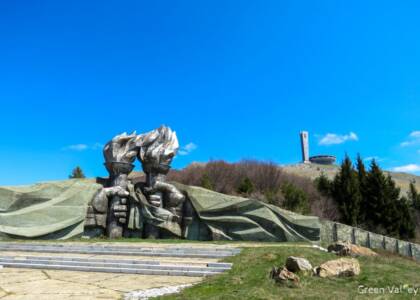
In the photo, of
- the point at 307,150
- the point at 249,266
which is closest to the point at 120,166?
the point at 249,266

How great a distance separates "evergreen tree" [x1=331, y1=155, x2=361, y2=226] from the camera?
977 inches

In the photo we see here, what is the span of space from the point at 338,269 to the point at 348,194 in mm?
21752

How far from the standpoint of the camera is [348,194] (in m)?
25.8

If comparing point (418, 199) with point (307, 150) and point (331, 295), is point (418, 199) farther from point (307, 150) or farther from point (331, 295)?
point (307, 150)

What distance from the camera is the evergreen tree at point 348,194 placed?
24828 mm

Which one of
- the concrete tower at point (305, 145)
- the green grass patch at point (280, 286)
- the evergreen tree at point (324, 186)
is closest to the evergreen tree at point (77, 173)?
the evergreen tree at point (324, 186)

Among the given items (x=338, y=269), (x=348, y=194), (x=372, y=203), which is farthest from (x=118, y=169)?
(x=372, y=203)

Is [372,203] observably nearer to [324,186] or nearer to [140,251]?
[324,186]

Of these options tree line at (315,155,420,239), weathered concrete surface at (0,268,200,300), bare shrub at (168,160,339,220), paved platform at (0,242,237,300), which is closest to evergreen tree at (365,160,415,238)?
tree line at (315,155,420,239)

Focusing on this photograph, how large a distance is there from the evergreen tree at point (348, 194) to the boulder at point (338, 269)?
20.2 m

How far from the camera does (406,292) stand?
15.3ft

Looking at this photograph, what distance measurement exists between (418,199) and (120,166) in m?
28.0

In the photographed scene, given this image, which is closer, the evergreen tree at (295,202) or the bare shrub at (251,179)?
the evergreen tree at (295,202)

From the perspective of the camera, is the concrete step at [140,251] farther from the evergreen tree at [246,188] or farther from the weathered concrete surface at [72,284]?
the evergreen tree at [246,188]
